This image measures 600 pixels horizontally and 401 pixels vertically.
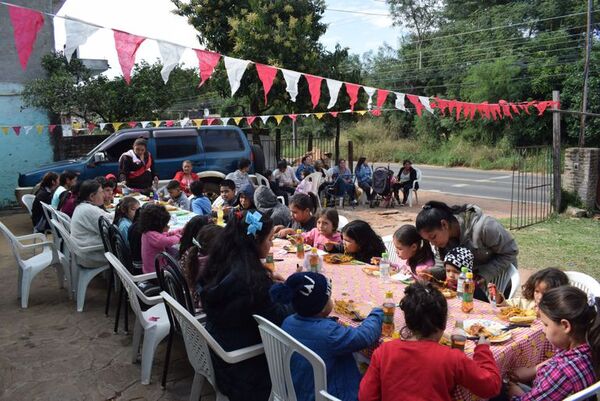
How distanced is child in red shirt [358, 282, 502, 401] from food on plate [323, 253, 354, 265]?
1.94 meters

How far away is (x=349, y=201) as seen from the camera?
500 inches

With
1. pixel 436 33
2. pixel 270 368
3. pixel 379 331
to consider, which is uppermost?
pixel 436 33

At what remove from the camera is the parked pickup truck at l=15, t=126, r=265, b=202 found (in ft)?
32.4

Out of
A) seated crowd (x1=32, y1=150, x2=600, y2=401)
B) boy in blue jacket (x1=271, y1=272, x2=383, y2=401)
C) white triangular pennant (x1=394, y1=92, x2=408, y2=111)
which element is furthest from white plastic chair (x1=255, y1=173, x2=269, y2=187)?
boy in blue jacket (x1=271, y1=272, x2=383, y2=401)

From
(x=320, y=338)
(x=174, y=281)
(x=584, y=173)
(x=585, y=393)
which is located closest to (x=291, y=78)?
(x=174, y=281)

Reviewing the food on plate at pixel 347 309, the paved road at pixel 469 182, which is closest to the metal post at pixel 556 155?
the paved road at pixel 469 182

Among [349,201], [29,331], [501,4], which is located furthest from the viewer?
[501,4]

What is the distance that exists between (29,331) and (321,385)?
3.70m

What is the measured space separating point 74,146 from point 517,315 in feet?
42.7

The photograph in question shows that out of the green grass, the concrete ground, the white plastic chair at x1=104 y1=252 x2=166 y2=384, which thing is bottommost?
the concrete ground

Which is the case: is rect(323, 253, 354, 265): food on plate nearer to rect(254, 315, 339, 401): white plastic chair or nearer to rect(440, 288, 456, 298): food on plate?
rect(440, 288, 456, 298): food on plate

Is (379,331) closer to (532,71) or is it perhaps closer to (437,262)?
(437,262)

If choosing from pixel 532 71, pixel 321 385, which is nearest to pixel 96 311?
pixel 321 385

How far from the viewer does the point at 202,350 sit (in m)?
2.78
